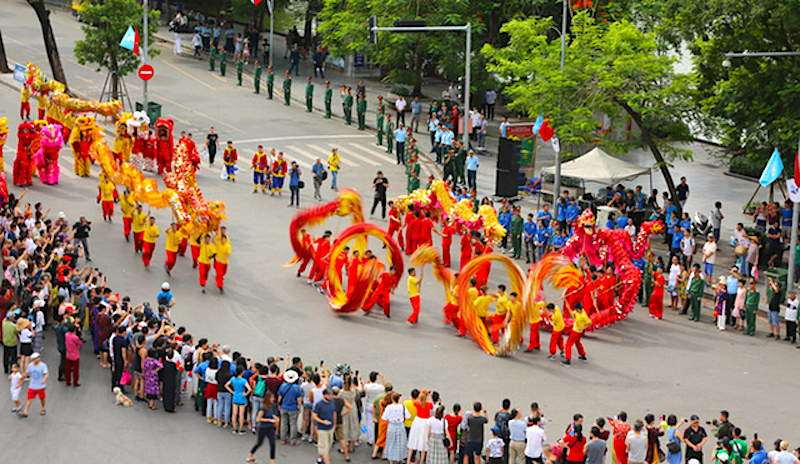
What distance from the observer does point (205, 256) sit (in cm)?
2591

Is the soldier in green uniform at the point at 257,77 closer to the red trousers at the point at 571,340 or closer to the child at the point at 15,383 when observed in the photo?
the red trousers at the point at 571,340

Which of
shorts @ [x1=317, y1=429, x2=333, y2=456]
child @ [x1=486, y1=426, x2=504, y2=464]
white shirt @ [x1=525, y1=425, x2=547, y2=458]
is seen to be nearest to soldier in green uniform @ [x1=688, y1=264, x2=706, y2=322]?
white shirt @ [x1=525, y1=425, x2=547, y2=458]

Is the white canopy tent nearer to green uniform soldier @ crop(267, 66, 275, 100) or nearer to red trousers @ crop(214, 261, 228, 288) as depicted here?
red trousers @ crop(214, 261, 228, 288)

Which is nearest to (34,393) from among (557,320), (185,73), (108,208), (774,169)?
(557,320)

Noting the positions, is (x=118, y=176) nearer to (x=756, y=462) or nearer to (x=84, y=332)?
(x=84, y=332)

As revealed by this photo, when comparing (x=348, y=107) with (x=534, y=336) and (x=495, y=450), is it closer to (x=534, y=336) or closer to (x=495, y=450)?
(x=534, y=336)

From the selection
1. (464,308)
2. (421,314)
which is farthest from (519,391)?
(421,314)

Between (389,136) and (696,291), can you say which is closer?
(696,291)

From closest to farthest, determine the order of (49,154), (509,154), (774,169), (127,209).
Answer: (774,169) → (127,209) → (49,154) → (509,154)

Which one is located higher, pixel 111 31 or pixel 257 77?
pixel 111 31

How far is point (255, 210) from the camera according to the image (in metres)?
33.3

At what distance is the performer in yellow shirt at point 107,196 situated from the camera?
2977 centimetres

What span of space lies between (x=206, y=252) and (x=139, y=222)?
2.99 m

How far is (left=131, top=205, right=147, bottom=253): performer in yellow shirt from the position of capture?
91.4 ft
